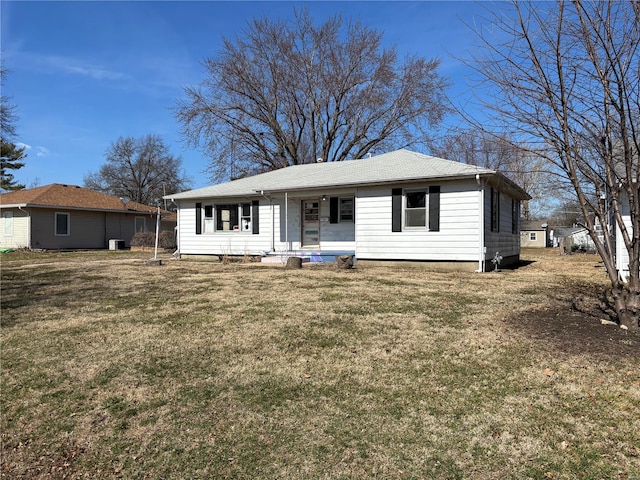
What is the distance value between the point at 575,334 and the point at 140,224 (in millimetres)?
28403

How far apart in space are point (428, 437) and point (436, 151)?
23719mm

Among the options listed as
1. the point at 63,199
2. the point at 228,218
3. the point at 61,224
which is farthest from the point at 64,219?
the point at 228,218

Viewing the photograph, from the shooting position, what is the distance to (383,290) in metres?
7.80

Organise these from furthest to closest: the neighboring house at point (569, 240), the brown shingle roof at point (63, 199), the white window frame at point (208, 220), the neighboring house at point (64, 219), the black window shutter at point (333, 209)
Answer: the neighboring house at point (569, 240) < the brown shingle roof at point (63, 199) < the neighboring house at point (64, 219) < the white window frame at point (208, 220) < the black window shutter at point (333, 209)

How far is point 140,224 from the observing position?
94.2ft

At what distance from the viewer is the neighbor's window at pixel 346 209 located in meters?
13.9

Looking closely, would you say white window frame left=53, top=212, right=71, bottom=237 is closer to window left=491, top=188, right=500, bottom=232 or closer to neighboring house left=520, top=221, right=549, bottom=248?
window left=491, top=188, right=500, bottom=232

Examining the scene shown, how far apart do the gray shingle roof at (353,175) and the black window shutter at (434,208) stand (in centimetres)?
50

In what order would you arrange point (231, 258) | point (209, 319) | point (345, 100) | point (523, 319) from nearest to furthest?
point (523, 319)
point (209, 319)
point (231, 258)
point (345, 100)

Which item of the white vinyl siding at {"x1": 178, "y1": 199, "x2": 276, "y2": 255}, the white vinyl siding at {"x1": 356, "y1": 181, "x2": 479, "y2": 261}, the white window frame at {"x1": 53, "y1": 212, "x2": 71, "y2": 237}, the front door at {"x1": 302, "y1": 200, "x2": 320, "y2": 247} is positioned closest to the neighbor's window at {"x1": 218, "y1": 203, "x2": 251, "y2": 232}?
the white vinyl siding at {"x1": 178, "y1": 199, "x2": 276, "y2": 255}

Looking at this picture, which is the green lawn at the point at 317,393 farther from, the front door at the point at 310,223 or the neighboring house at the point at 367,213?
the front door at the point at 310,223

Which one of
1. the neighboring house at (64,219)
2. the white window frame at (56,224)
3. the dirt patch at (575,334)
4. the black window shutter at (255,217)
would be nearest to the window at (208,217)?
the black window shutter at (255,217)

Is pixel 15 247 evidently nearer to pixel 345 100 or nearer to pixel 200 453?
pixel 345 100

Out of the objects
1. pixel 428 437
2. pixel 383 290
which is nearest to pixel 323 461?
pixel 428 437
